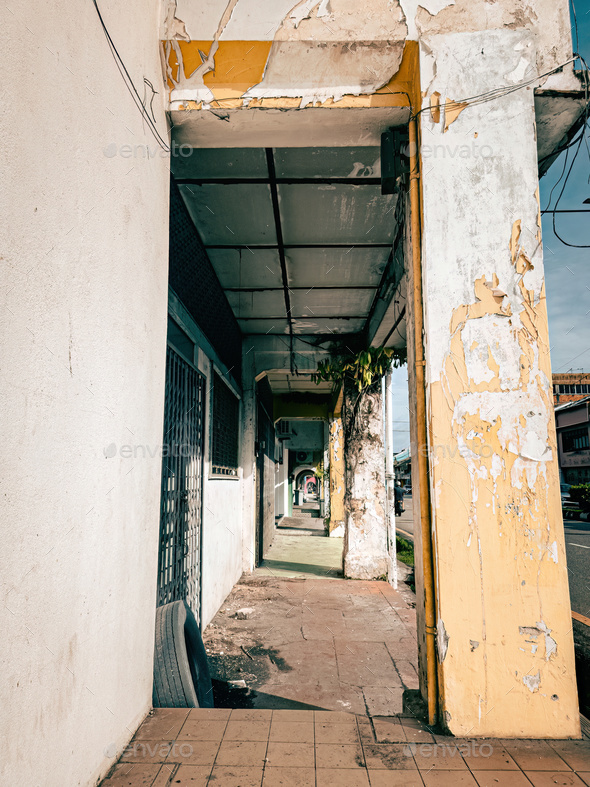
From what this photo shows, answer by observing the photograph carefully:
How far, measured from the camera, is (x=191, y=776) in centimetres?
171

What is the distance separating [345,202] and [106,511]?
289 centimetres

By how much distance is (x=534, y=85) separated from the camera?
93.2 inches

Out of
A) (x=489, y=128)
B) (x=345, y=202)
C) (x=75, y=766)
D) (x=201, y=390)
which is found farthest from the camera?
(x=201, y=390)

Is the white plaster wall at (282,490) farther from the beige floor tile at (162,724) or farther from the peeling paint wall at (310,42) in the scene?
the peeling paint wall at (310,42)

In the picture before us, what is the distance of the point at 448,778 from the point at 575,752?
565 millimetres

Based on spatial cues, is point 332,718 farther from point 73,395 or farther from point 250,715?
point 73,395

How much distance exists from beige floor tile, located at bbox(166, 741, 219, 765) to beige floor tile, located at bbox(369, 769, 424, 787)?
577 millimetres

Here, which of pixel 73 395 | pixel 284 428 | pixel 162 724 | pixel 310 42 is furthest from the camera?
pixel 284 428

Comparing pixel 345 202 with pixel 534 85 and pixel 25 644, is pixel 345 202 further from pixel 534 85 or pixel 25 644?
pixel 25 644

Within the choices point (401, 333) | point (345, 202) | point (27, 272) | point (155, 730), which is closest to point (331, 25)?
point (345, 202)

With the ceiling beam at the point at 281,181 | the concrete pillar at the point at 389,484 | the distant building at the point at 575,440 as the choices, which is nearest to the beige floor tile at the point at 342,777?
the ceiling beam at the point at 281,181

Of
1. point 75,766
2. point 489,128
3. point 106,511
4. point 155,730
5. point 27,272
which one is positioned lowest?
point 155,730

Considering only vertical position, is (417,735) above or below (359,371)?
below

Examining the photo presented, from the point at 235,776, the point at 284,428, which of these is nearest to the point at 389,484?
the point at 235,776
